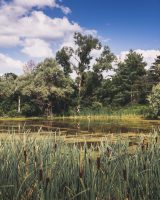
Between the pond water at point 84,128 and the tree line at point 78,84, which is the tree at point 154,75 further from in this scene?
the pond water at point 84,128

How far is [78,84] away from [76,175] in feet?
130

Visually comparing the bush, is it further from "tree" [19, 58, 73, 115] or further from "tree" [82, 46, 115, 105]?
"tree" [82, 46, 115, 105]

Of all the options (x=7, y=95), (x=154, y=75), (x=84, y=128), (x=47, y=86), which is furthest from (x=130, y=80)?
(x=84, y=128)

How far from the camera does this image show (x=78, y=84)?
43.9 meters

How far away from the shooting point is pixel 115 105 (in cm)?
4000

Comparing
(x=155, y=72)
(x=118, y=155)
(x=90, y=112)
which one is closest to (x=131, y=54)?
(x=155, y=72)

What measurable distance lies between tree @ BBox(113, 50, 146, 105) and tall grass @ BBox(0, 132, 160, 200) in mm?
34387

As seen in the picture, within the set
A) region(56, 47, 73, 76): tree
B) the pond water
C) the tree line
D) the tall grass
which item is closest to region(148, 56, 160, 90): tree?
the tree line

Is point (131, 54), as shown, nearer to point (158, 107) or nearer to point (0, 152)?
point (158, 107)

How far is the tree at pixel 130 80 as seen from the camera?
130 ft

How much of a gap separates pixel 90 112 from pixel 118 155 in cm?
3109

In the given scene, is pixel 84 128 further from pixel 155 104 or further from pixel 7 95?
pixel 7 95

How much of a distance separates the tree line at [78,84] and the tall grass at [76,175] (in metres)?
30.7

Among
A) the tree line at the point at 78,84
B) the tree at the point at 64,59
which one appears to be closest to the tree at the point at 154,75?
the tree line at the point at 78,84
